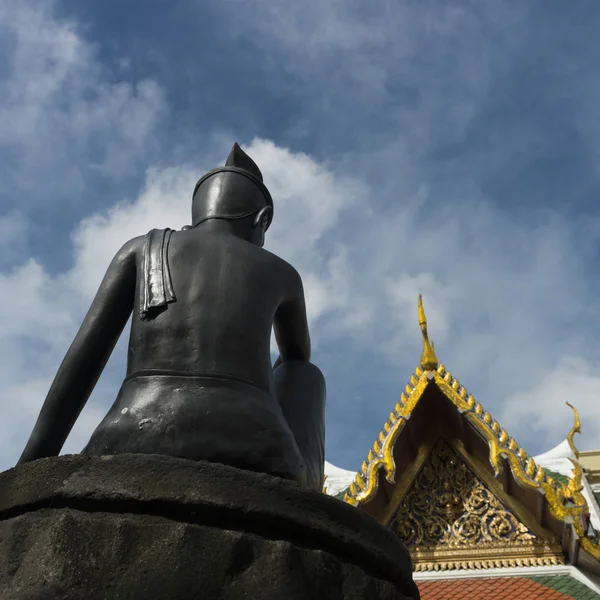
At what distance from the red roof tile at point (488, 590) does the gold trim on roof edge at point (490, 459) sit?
1.62 feet

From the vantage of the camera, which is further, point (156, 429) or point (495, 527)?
point (495, 527)

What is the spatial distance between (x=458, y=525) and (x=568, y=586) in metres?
1.05

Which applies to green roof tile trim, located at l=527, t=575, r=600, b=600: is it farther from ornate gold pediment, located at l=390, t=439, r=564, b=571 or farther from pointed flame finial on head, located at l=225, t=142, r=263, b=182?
pointed flame finial on head, located at l=225, t=142, r=263, b=182

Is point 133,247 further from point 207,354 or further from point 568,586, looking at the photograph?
point 568,586

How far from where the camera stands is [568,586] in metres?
5.34

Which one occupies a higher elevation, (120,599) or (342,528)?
(342,528)

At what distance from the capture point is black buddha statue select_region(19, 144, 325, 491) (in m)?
1.47

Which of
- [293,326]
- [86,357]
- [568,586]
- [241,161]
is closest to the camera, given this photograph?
[86,357]

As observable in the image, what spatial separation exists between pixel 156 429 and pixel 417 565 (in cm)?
505

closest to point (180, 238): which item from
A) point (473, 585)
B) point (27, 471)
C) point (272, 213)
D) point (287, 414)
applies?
point (272, 213)

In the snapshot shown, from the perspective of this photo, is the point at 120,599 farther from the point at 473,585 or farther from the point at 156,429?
the point at 473,585

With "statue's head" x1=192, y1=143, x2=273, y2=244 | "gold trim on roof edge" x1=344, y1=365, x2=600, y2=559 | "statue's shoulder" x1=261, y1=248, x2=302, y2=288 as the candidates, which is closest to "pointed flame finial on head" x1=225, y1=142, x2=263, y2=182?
"statue's head" x1=192, y1=143, x2=273, y2=244

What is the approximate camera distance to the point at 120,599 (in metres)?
1.15

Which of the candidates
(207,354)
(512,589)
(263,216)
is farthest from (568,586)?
(207,354)
